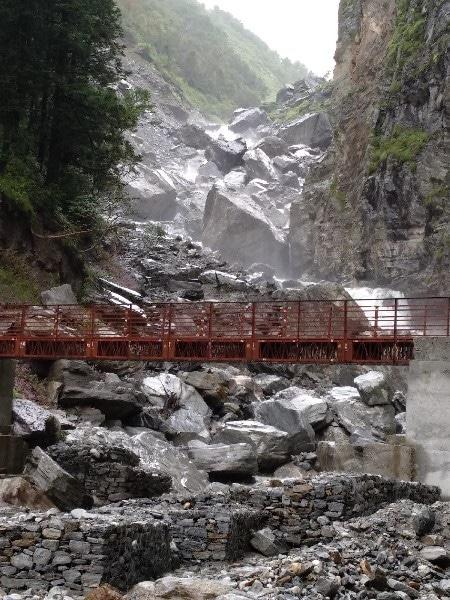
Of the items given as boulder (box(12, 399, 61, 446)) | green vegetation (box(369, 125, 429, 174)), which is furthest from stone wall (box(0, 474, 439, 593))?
green vegetation (box(369, 125, 429, 174))

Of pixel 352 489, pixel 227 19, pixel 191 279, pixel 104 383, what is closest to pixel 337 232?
pixel 191 279

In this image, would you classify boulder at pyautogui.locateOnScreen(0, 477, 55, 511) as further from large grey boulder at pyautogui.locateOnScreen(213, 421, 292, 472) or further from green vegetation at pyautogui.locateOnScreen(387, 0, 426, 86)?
green vegetation at pyautogui.locateOnScreen(387, 0, 426, 86)

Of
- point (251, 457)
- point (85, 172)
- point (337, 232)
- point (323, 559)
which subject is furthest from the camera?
point (337, 232)

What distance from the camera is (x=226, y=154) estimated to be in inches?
3939

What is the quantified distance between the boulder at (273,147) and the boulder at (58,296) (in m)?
71.3

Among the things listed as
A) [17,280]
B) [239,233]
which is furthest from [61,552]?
[239,233]

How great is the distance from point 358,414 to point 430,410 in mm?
9011

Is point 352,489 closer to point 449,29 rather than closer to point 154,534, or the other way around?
point 154,534

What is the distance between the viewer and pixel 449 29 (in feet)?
187

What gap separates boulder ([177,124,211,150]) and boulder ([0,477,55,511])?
94467mm

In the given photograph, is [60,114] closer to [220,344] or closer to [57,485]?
[220,344]

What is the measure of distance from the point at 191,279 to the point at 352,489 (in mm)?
33920

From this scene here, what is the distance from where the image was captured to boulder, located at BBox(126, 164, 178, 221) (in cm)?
8000

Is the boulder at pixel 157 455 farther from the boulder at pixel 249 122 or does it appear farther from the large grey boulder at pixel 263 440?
the boulder at pixel 249 122
